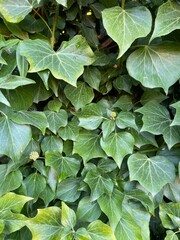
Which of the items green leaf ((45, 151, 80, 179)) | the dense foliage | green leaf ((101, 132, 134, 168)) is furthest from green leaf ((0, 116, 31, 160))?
green leaf ((101, 132, 134, 168))

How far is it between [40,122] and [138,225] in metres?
0.42

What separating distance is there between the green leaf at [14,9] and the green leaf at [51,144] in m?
0.34

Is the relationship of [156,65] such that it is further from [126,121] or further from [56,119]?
[56,119]

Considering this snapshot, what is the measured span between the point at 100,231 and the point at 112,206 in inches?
2.9

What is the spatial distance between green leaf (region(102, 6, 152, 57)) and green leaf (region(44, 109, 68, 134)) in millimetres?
281

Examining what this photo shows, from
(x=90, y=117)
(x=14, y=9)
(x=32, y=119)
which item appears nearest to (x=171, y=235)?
(x=90, y=117)

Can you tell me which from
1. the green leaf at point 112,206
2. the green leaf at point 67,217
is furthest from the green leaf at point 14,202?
the green leaf at point 112,206

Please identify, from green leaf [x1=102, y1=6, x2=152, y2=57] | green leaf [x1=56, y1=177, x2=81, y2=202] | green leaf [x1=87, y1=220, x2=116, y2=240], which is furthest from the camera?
green leaf [x1=56, y1=177, x2=81, y2=202]

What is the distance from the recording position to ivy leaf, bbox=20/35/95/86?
73cm

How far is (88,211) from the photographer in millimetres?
864

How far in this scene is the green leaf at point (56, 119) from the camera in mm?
859

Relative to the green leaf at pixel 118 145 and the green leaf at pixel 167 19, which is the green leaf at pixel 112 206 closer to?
the green leaf at pixel 118 145

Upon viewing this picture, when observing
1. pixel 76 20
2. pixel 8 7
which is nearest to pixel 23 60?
pixel 8 7

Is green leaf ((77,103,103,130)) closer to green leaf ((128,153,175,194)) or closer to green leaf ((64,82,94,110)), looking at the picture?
green leaf ((64,82,94,110))
